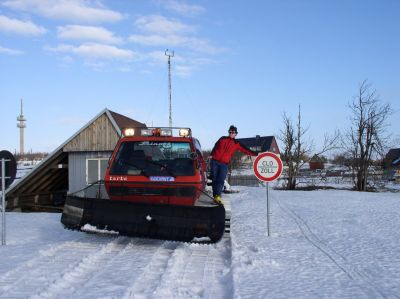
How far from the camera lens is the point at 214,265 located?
5988mm

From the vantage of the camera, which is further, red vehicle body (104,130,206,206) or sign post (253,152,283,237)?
sign post (253,152,283,237)

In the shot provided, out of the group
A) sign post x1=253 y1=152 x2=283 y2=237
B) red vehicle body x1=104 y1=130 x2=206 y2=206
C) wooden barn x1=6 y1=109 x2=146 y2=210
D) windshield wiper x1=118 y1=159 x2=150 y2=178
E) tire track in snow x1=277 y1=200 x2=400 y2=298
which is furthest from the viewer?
wooden barn x1=6 y1=109 x2=146 y2=210

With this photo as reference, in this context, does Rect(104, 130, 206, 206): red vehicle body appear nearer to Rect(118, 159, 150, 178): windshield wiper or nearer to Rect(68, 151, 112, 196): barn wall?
Rect(118, 159, 150, 178): windshield wiper

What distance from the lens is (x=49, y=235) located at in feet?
28.2

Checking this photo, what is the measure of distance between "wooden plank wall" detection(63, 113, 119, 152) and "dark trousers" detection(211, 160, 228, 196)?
10.8m

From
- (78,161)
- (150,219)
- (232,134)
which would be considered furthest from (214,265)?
(78,161)

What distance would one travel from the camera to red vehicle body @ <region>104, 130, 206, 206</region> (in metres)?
7.36

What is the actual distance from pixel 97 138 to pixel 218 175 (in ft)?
37.2

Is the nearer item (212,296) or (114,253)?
(212,296)

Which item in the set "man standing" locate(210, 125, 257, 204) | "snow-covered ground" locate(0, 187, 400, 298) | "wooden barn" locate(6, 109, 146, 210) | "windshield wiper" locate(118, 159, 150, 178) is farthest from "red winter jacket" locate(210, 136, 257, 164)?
"wooden barn" locate(6, 109, 146, 210)

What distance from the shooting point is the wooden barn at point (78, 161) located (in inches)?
740

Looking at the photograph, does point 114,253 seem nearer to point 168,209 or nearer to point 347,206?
point 168,209

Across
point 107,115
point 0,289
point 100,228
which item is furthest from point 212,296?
point 107,115

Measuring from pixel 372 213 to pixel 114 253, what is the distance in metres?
8.10
